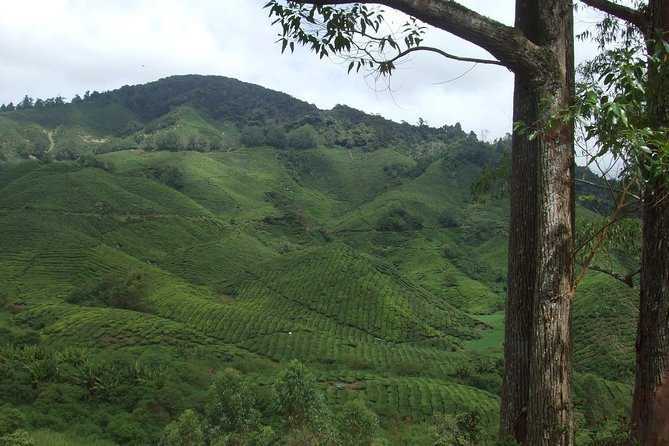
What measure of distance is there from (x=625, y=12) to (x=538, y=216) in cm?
214

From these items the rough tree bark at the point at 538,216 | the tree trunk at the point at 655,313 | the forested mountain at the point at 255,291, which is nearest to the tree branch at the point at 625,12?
the tree trunk at the point at 655,313

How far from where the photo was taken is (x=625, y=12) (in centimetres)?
429

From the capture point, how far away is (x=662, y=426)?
342cm

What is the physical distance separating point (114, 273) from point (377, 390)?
3950cm

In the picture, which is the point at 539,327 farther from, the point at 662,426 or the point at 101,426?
the point at 101,426

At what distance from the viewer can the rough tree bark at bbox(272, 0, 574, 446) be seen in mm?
3502

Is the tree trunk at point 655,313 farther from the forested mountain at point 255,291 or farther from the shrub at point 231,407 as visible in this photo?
the shrub at point 231,407

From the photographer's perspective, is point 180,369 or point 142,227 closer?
point 180,369

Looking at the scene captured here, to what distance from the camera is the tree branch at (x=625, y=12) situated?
13.7ft

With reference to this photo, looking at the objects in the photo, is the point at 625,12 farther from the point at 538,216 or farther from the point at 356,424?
the point at 356,424

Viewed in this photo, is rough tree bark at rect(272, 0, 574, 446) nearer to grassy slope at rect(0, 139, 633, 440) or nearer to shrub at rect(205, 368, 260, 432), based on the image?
grassy slope at rect(0, 139, 633, 440)

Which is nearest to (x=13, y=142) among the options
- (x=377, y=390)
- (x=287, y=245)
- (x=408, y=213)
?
(x=287, y=245)

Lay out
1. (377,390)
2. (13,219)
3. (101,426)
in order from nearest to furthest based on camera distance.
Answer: (101,426)
(377,390)
(13,219)

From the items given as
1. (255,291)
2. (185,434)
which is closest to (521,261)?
(185,434)
